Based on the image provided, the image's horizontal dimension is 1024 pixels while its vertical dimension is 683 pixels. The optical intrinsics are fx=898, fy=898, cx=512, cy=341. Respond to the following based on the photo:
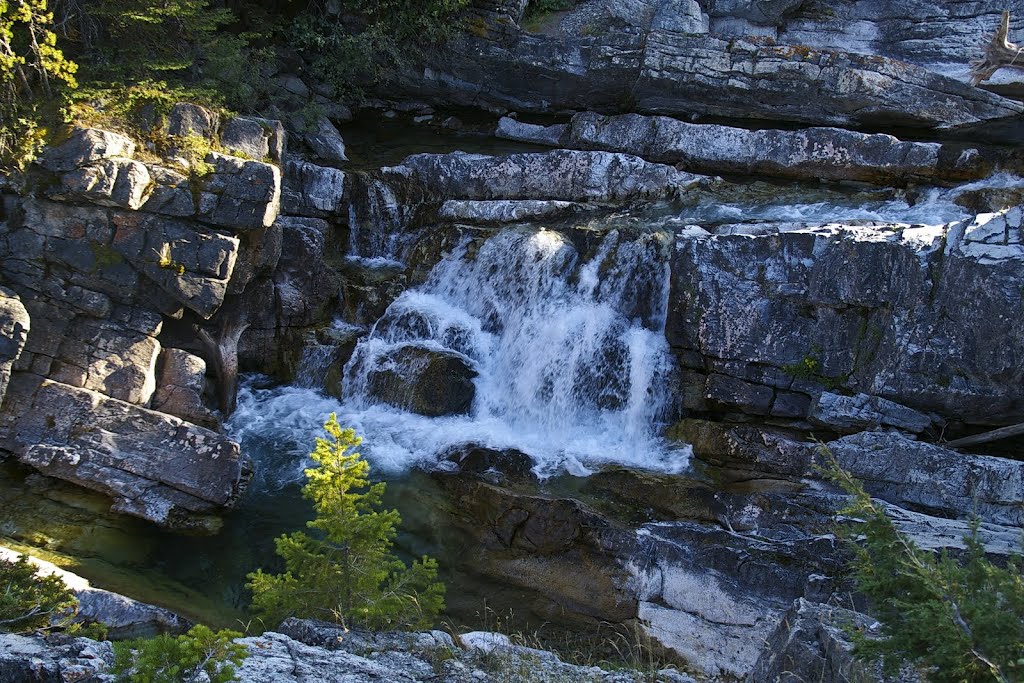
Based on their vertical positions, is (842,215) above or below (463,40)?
below

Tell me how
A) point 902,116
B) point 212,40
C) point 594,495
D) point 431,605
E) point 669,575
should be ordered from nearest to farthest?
point 431,605
point 669,575
point 594,495
point 212,40
point 902,116

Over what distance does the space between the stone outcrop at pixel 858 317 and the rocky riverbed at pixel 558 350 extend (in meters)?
0.04

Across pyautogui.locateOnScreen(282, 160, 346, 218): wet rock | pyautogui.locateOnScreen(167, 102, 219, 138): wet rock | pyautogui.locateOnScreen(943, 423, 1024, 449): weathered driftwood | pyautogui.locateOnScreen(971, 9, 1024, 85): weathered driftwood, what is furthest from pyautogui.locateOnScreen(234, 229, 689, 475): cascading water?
pyautogui.locateOnScreen(971, 9, 1024, 85): weathered driftwood

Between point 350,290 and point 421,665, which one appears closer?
point 421,665

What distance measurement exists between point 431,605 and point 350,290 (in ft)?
27.5

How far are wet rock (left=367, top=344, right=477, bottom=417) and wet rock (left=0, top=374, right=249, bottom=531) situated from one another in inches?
104

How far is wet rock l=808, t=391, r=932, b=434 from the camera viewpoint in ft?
39.3

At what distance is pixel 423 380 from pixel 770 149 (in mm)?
8317

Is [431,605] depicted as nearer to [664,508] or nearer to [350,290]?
[664,508]

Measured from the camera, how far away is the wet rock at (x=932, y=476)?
34.4 feet

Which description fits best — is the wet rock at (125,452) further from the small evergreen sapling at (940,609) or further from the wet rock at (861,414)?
the small evergreen sapling at (940,609)

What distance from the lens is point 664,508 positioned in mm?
11492

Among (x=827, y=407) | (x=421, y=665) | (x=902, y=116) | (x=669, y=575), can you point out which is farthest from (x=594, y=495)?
(x=902, y=116)

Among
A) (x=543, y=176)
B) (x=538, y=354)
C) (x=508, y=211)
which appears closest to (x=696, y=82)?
(x=543, y=176)
